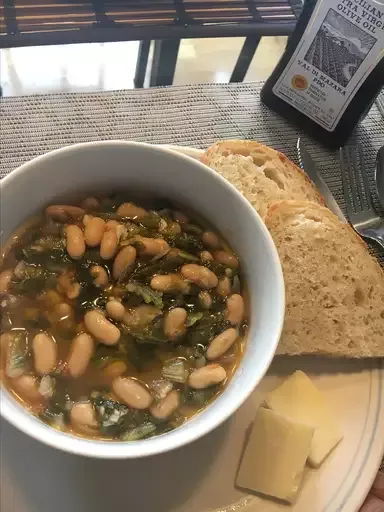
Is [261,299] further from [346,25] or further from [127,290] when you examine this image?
[346,25]

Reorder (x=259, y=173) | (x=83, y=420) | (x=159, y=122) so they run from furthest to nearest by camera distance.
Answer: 1. (x=159, y=122)
2. (x=259, y=173)
3. (x=83, y=420)

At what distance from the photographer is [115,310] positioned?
3.14 feet

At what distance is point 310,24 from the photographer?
1.42 m

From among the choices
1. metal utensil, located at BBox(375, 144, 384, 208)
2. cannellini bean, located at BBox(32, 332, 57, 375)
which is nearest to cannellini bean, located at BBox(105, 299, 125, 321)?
cannellini bean, located at BBox(32, 332, 57, 375)

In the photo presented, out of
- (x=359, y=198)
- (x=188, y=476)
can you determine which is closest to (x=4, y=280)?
(x=188, y=476)

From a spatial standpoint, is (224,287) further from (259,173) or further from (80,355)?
(259,173)

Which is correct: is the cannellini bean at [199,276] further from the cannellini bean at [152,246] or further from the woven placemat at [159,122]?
the woven placemat at [159,122]

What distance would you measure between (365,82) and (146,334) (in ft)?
2.84

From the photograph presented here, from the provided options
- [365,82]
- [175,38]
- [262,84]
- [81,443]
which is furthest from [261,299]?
[175,38]

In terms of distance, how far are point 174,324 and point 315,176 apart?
64 centimetres

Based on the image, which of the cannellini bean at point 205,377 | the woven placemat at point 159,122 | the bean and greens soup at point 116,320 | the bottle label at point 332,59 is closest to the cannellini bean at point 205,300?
the bean and greens soup at point 116,320

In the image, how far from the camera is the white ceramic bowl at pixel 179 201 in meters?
0.84

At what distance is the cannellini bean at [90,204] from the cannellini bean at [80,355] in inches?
9.1

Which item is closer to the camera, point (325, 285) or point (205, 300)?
point (205, 300)
